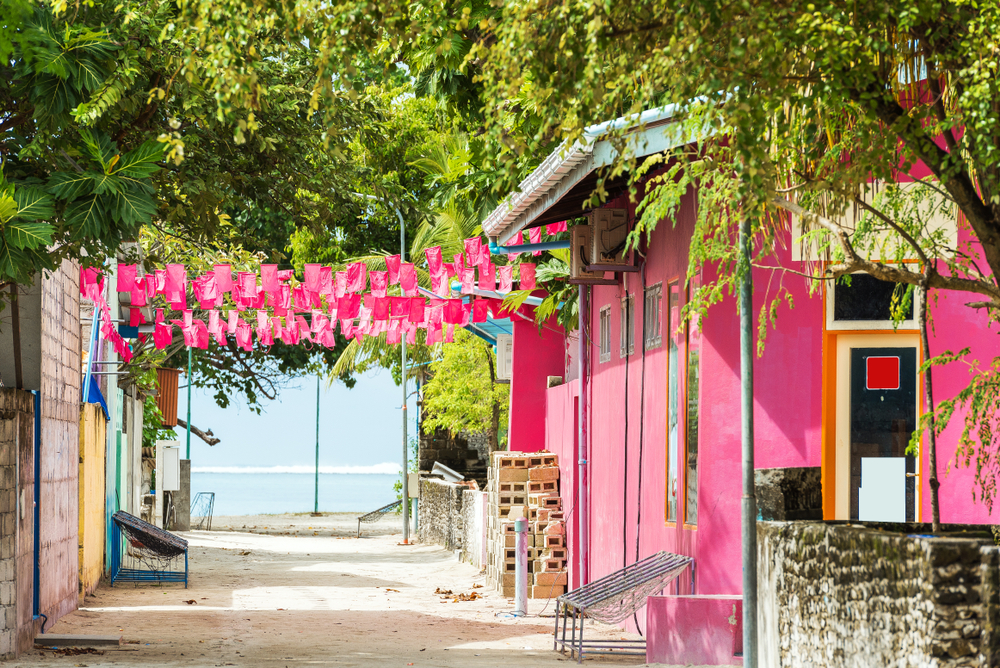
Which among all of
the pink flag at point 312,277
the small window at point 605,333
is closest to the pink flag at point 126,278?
the pink flag at point 312,277

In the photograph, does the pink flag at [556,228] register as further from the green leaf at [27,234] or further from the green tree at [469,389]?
the green tree at [469,389]

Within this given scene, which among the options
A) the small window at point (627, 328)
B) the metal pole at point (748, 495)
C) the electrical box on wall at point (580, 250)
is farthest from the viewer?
the electrical box on wall at point (580, 250)

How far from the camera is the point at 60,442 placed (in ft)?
42.6

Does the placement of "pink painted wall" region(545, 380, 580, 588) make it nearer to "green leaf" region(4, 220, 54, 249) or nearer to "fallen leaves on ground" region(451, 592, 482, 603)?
"fallen leaves on ground" region(451, 592, 482, 603)

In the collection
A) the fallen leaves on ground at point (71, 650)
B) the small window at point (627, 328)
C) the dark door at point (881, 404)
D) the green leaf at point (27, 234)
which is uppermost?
the green leaf at point (27, 234)

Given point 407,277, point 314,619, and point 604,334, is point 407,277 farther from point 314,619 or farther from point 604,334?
point 314,619

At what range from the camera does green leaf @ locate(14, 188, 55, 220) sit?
26.8 ft

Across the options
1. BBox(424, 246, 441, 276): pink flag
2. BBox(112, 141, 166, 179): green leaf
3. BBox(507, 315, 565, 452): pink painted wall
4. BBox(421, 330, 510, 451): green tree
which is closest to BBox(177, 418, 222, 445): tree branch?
BBox(421, 330, 510, 451): green tree

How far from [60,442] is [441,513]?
44.3 ft

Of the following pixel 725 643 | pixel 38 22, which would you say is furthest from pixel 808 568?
pixel 38 22

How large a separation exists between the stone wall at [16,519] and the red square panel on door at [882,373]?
7250 millimetres

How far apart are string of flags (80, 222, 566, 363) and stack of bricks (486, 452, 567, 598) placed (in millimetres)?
2541

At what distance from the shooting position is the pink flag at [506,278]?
17.0 meters

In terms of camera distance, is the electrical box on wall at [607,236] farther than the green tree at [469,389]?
No
